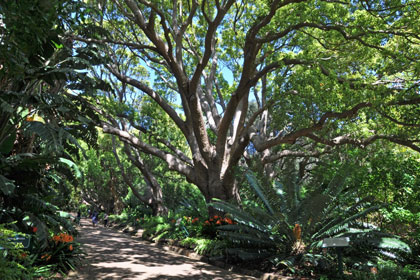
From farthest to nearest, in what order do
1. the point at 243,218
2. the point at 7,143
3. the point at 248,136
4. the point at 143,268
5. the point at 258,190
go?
the point at 248,136 < the point at 258,190 < the point at 243,218 < the point at 143,268 < the point at 7,143

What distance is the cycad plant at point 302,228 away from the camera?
6.87 metres

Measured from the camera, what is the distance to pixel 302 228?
25.0 feet

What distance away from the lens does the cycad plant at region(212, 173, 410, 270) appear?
687 cm

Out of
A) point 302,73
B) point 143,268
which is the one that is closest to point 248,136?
point 302,73

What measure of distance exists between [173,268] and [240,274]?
1654 millimetres

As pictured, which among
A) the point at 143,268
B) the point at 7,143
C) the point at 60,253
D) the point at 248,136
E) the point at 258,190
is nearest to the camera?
the point at 7,143

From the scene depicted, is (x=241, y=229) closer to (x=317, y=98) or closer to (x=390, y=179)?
(x=390, y=179)

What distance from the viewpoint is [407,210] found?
7.47 meters

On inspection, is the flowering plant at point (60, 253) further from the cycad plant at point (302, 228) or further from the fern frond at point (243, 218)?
the cycad plant at point (302, 228)

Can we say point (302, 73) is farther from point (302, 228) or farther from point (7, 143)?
point (7, 143)

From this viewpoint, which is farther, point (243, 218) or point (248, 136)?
point (248, 136)

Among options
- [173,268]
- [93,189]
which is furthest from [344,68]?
[93,189]

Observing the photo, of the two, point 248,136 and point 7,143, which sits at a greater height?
point 248,136

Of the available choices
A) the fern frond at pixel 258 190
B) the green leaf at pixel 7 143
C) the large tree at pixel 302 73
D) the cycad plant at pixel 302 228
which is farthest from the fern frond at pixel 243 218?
the green leaf at pixel 7 143
